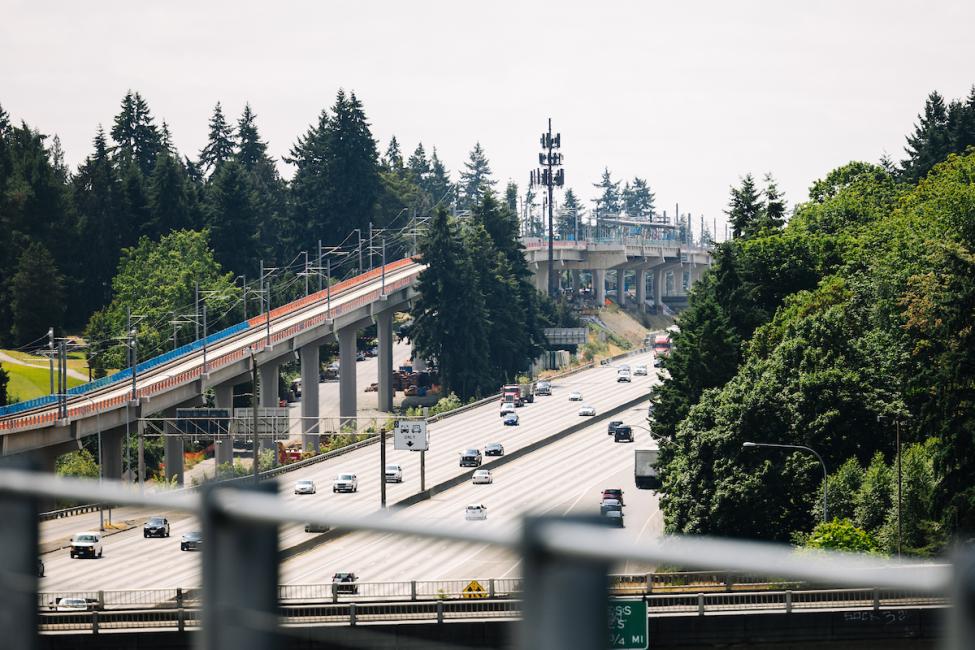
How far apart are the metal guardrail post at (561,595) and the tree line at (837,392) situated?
58892mm

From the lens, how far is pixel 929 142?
165 meters

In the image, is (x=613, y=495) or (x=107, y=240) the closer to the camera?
(x=613, y=495)

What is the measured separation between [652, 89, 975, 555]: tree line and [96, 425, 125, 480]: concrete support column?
3899 cm

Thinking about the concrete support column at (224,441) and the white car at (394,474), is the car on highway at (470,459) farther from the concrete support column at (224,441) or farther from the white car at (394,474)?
the concrete support column at (224,441)

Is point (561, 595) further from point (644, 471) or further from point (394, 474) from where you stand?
point (394, 474)

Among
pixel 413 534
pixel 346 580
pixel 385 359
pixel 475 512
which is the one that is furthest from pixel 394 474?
pixel 413 534

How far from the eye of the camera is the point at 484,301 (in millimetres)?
162250

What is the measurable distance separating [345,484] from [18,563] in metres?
97.1

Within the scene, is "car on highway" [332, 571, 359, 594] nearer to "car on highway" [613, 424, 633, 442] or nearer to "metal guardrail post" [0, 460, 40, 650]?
"metal guardrail post" [0, 460, 40, 650]

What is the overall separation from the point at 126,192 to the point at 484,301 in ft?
159

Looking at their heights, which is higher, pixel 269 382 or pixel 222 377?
pixel 222 377

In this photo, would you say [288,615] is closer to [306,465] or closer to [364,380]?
[306,465]

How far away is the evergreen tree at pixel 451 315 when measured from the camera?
15850 cm

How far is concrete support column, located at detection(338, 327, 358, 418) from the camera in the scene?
150m
